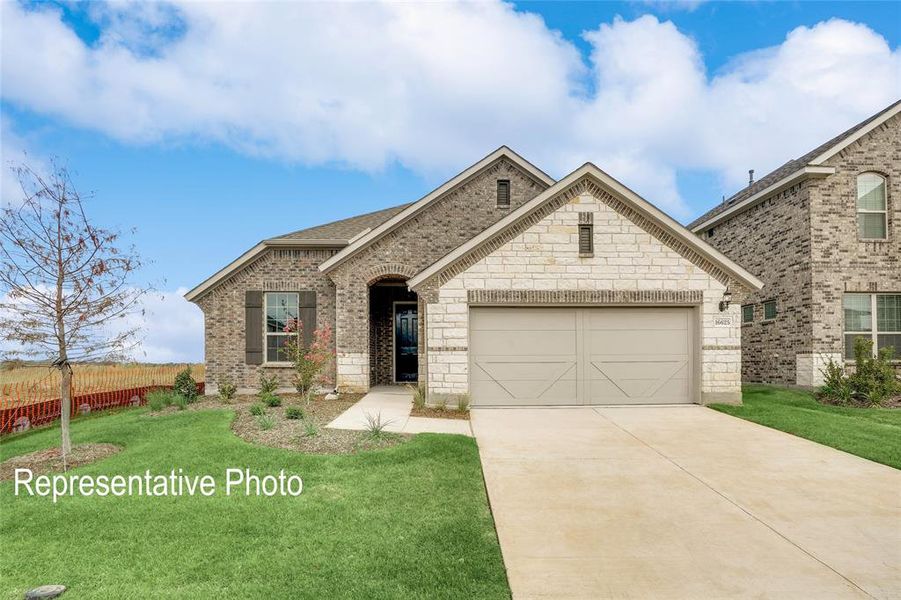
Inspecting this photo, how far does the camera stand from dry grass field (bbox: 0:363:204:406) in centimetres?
1358

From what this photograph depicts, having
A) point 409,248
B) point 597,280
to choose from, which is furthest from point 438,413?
point 409,248

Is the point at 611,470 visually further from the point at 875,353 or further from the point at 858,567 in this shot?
the point at 875,353

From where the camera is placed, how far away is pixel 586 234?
40.9ft

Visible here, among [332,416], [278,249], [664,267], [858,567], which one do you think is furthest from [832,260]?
[278,249]

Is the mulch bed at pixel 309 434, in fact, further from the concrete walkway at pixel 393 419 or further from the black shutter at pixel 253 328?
the black shutter at pixel 253 328

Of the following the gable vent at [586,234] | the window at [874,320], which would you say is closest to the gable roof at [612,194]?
the gable vent at [586,234]

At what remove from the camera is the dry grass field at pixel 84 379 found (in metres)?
13.6

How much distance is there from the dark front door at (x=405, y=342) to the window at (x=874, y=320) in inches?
502

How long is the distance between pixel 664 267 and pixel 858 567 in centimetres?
855

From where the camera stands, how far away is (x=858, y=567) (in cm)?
463

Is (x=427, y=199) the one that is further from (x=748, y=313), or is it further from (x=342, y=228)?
(x=748, y=313)

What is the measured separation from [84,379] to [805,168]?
72.4ft

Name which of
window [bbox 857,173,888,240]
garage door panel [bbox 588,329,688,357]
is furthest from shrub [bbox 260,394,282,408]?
window [bbox 857,173,888,240]

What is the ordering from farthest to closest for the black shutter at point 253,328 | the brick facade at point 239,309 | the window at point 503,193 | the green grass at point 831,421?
1. the window at point 503,193
2. the brick facade at point 239,309
3. the black shutter at point 253,328
4. the green grass at point 831,421
